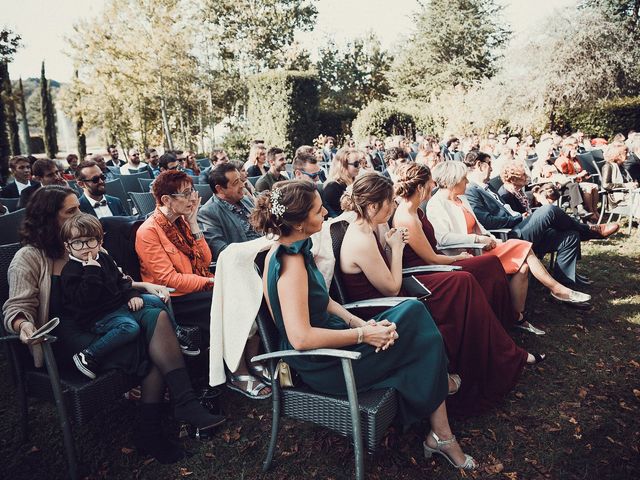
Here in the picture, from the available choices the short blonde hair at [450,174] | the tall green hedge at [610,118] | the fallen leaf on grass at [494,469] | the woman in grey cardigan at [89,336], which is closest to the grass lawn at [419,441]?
the fallen leaf on grass at [494,469]

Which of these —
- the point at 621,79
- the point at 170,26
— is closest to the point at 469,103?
the point at 621,79

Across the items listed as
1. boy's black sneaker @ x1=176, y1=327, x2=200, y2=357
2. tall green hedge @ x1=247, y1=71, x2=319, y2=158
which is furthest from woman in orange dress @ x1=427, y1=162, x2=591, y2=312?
tall green hedge @ x1=247, y1=71, x2=319, y2=158

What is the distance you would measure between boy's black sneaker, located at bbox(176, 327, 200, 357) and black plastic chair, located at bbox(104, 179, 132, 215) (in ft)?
10.9

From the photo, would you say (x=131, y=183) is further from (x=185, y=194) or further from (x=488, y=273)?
(x=488, y=273)

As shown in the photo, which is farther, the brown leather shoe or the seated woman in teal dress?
the brown leather shoe

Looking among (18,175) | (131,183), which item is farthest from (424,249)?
(18,175)

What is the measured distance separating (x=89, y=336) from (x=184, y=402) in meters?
0.61

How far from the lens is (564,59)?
17891 millimetres

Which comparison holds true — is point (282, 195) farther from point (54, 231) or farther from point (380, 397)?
point (54, 231)

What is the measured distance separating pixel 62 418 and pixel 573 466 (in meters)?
2.53

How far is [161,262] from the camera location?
9.89 ft

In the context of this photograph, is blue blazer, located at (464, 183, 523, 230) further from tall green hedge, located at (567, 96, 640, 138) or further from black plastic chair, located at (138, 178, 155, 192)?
tall green hedge, located at (567, 96, 640, 138)

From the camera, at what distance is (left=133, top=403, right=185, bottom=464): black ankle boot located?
2.39 metres

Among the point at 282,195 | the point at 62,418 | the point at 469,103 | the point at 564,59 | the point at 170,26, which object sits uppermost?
the point at 170,26
